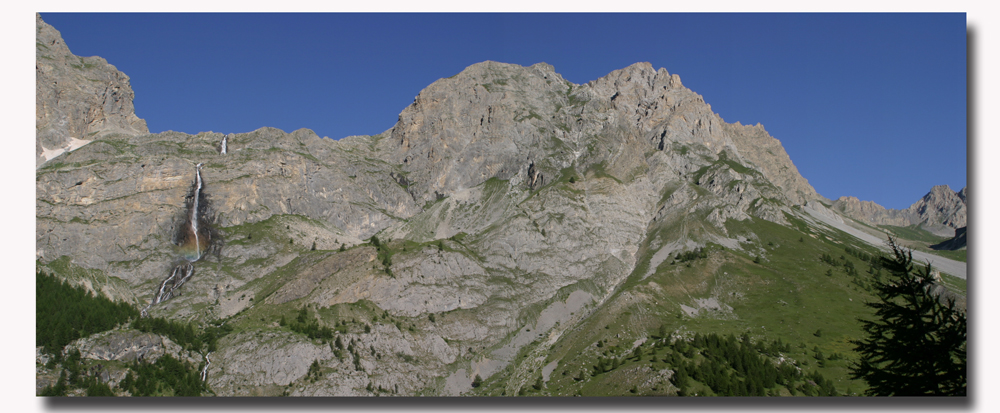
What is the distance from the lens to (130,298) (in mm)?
158750

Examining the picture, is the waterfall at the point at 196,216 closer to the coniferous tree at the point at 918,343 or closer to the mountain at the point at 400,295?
the mountain at the point at 400,295

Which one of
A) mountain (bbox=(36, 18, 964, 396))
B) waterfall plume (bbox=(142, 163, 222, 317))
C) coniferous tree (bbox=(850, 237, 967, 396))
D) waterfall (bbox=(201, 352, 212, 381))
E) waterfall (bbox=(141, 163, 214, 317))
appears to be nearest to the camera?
coniferous tree (bbox=(850, 237, 967, 396))

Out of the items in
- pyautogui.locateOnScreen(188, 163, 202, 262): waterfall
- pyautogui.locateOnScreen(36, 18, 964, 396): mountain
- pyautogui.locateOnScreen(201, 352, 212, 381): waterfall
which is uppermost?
pyautogui.locateOnScreen(188, 163, 202, 262): waterfall

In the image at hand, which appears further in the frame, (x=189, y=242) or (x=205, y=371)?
(x=189, y=242)

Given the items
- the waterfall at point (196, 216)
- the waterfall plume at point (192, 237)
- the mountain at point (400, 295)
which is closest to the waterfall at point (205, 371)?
the mountain at point (400, 295)

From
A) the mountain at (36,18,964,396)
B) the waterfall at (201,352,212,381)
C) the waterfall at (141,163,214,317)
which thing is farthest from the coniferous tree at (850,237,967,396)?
the waterfall at (141,163,214,317)

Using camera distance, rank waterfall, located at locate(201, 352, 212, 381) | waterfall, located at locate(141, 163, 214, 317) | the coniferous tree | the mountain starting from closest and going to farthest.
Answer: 1. the coniferous tree
2. waterfall, located at locate(201, 352, 212, 381)
3. the mountain
4. waterfall, located at locate(141, 163, 214, 317)

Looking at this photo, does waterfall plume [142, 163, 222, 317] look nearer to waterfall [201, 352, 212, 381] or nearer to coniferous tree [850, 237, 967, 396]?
waterfall [201, 352, 212, 381]

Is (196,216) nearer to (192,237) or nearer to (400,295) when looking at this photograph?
(192,237)

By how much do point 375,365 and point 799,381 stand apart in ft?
277

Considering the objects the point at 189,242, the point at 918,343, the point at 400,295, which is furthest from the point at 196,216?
the point at 918,343

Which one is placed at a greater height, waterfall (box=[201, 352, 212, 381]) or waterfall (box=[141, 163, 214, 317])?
waterfall (box=[141, 163, 214, 317])

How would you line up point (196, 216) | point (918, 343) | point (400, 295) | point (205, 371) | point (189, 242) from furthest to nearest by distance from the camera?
point (196, 216) < point (189, 242) < point (400, 295) < point (205, 371) < point (918, 343)

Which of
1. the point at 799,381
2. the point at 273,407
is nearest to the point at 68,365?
the point at 273,407
